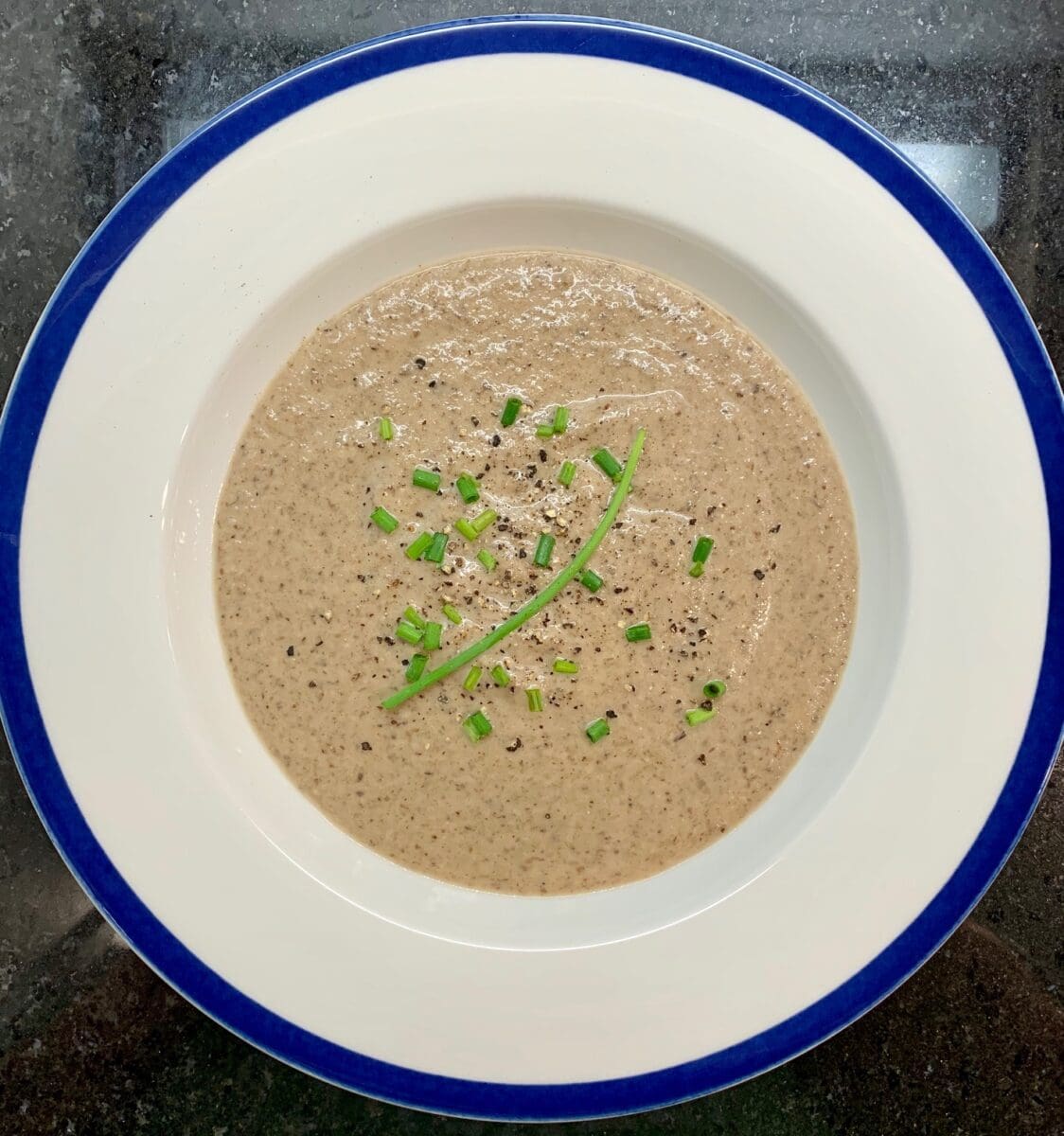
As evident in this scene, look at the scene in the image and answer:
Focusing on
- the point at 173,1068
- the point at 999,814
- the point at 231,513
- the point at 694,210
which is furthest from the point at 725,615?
the point at 173,1068

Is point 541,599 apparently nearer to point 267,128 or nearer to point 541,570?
point 541,570

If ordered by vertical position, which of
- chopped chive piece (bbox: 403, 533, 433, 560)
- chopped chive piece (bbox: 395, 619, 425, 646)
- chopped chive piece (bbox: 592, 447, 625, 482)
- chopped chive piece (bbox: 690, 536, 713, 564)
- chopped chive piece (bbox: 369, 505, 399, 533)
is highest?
chopped chive piece (bbox: 592, 447, 625, 482)

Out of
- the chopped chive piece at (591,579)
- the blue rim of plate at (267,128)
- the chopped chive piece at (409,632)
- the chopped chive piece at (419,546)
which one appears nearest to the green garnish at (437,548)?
the chopped chive piece at (419,546)

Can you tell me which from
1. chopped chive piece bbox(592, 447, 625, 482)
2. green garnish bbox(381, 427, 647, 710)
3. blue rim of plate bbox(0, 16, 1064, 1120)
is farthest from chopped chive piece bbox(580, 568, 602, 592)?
blue rim of plate bbox(0, 16, 1064, 1120)

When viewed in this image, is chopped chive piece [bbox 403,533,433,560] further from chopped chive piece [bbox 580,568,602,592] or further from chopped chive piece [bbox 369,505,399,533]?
chopped chive piece [bbox 580,568,602,592]

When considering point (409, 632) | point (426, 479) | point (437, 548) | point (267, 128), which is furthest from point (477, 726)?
point (267, 128)

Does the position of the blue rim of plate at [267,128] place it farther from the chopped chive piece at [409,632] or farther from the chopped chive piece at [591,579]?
the chopped chive piece at [591,579]
